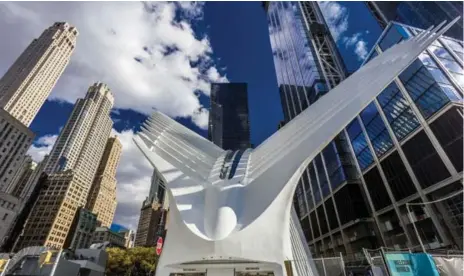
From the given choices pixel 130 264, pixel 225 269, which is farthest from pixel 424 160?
pixel 130 264

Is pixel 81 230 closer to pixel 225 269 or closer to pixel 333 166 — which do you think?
pixel 333 166

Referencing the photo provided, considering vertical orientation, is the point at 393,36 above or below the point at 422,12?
below

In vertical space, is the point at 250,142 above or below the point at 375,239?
above

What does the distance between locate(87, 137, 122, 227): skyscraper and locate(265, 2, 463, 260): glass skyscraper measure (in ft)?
316

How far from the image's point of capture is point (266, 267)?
1441cm

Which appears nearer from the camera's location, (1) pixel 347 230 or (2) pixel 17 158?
(1) pixel 347 230

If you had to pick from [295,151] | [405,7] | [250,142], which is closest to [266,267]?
[295,151]

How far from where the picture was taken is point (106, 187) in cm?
11788

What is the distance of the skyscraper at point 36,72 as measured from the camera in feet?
274

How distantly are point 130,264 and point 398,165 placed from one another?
1690 inches

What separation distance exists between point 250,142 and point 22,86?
83.2 m

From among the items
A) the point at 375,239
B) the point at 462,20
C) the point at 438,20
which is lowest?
the point at 375,239

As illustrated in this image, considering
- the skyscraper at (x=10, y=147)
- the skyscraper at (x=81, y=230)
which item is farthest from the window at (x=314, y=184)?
the skyscraper at (x=81, y=230)

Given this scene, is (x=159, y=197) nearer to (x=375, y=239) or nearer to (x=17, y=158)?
(x=17, y=158)
